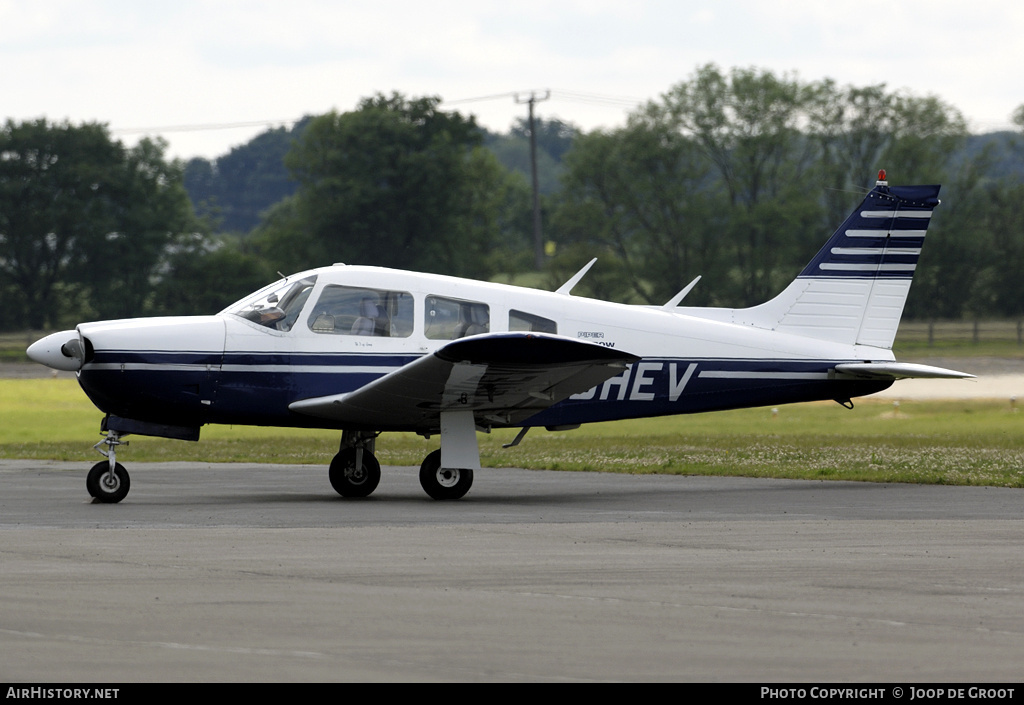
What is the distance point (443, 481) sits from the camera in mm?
13492

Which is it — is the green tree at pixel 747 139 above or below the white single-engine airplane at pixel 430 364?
above

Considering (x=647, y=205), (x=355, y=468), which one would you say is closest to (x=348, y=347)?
(x=355, y=468)

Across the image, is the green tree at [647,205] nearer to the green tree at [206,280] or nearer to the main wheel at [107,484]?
the green tree at [206,280]

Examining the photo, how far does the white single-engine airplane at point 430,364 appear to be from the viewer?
12.9 metres

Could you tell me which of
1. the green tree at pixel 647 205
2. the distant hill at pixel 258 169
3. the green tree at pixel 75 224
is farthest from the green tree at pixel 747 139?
the distant hill at pixel 258 169

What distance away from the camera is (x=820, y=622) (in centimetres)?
664

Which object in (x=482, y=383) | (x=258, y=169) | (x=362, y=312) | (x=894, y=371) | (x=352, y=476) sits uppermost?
(x=258, y=169)

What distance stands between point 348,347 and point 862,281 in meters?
6.11

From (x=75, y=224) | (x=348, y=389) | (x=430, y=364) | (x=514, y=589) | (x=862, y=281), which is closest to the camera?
(x=514, y=589)

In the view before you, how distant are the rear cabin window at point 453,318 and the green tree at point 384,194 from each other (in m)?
50.2

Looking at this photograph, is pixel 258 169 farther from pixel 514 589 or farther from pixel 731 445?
pixel 514 589

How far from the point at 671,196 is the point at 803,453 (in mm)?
43504
